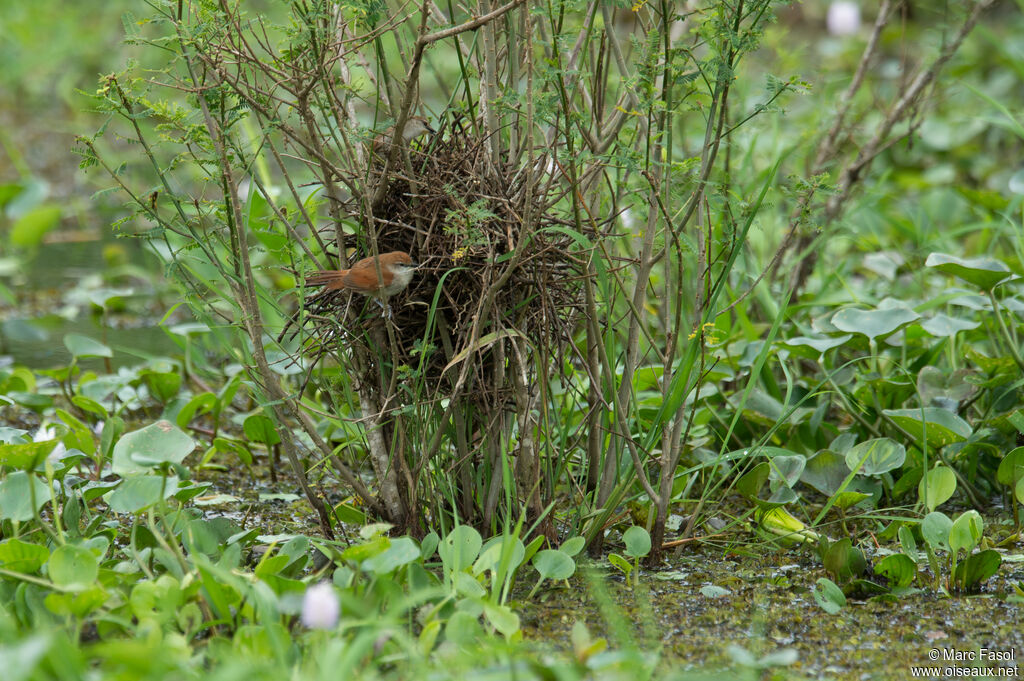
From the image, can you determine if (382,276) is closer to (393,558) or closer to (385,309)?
(385,309)

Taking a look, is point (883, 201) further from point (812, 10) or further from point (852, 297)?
point (812, 10)

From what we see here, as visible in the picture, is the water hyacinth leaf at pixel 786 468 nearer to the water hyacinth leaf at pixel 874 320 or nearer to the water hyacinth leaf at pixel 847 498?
the water hyacinth leaf at pixel 847 498

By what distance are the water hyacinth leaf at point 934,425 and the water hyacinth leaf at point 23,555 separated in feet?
5.03

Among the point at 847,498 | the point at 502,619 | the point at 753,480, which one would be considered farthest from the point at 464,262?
the point at 847,498

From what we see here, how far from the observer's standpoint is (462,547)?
5.13ft

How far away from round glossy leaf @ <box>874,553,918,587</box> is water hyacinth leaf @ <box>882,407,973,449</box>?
0.34 meters

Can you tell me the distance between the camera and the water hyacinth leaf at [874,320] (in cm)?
203

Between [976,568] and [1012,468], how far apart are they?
0.30 metres

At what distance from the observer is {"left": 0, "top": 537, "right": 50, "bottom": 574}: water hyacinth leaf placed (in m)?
1.48

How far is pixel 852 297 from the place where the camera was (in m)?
2.53

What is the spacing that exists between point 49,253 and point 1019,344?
3757 mm

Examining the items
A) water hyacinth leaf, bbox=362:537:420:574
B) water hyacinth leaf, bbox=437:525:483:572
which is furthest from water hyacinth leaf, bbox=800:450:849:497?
water hyacinth leaf, bbox=362:537:420:574

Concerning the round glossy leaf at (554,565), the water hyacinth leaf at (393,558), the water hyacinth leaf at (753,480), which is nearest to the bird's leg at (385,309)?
the water hyacinth leaf at (393,558)

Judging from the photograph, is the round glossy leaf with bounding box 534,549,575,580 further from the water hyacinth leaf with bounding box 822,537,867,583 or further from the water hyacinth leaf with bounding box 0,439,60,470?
the water hyacinth leaf with bounding box 0,439,60,470
